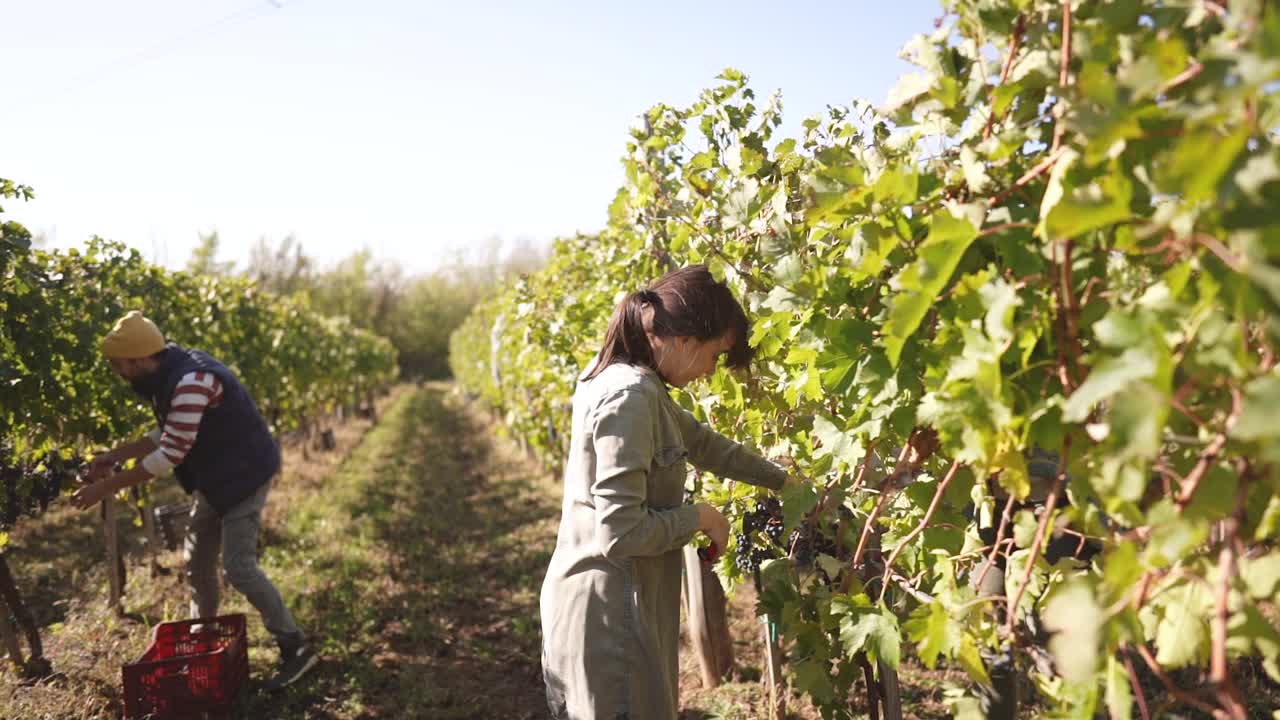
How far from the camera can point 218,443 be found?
3.76 m

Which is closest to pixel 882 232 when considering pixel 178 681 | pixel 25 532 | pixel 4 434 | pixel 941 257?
pixel 941 257

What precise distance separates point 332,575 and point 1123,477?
222 inches

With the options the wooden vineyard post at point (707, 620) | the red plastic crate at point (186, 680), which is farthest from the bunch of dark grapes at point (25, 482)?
the wooden vineyard post at point (707, 620)

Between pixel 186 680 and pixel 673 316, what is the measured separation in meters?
2.79

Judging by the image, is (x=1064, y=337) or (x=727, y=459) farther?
(x=727, y=459)

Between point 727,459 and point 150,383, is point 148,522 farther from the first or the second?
point 727,459

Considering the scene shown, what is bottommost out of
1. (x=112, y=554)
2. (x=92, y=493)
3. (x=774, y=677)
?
(x=774, y=677)

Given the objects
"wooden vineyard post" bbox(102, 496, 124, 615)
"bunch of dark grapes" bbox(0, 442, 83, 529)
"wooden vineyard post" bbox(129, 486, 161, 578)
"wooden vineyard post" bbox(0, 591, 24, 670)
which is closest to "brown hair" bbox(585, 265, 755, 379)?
"bunch of dark grapes" bbox(0, 442, 83, 529)

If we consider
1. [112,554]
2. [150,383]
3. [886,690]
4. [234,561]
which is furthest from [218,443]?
[886,690]

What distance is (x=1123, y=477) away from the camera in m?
0.92

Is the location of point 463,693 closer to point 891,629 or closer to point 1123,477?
point 891,629

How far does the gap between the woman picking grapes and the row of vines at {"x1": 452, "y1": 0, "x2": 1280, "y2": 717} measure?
19 centimetres

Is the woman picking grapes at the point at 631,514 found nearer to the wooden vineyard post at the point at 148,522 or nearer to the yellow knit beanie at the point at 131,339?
the yellow knit beanie at the point at 131,339

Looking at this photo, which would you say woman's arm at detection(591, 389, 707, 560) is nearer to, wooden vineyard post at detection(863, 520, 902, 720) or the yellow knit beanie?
wooden vineyard post at detection(863, 520, 902, 720)
